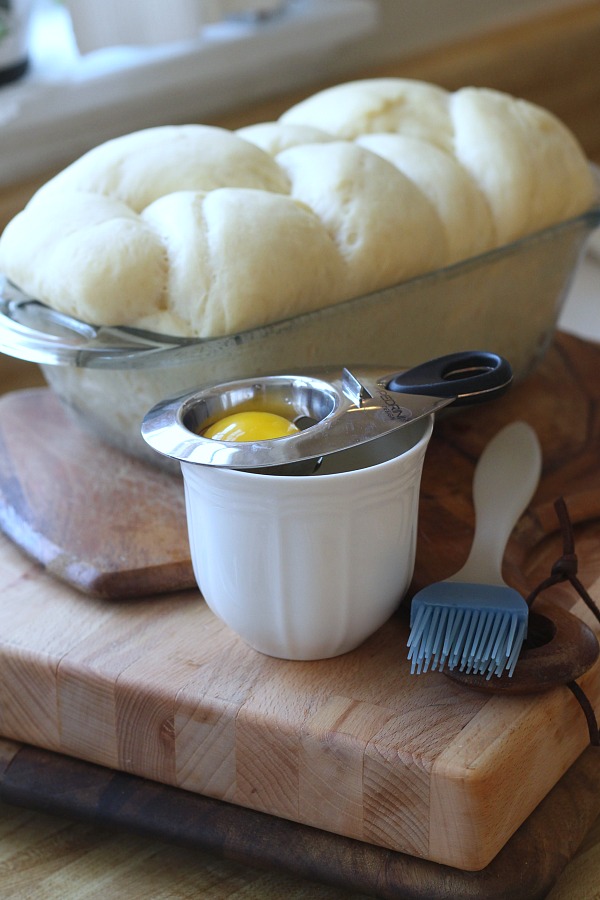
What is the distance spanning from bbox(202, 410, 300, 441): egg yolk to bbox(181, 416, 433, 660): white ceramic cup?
0.03 metres

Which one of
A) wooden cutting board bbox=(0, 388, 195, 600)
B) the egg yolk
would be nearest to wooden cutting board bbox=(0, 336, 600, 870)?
wooden cutting board bbox=(0, 388, 195, 600)

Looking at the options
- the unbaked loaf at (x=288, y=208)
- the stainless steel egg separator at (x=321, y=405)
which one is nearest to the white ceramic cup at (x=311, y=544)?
the stainless steel egg separator at (x=321, y=405)

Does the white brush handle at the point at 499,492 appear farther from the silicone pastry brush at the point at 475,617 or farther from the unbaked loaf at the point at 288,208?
the unbaked loaf at the point at 288,208

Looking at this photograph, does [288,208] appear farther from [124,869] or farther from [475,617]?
[124,869]

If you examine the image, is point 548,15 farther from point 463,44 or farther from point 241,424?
point 241,424

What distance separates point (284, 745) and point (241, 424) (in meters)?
0.16

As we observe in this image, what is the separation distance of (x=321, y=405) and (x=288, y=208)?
0.53 ft

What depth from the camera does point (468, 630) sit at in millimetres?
521

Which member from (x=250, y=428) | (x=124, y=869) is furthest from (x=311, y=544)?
(x=124, y=869)

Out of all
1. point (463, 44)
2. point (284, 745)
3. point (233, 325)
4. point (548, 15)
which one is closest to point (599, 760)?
point (284, 745)

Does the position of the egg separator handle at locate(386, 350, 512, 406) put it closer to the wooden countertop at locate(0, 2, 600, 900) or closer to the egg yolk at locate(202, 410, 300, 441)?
the egg yolk at locate(202, 410, 300, 441)

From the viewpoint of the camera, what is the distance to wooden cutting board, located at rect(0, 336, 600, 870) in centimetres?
48

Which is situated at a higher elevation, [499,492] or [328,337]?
[328,337]

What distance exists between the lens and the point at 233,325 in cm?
61
